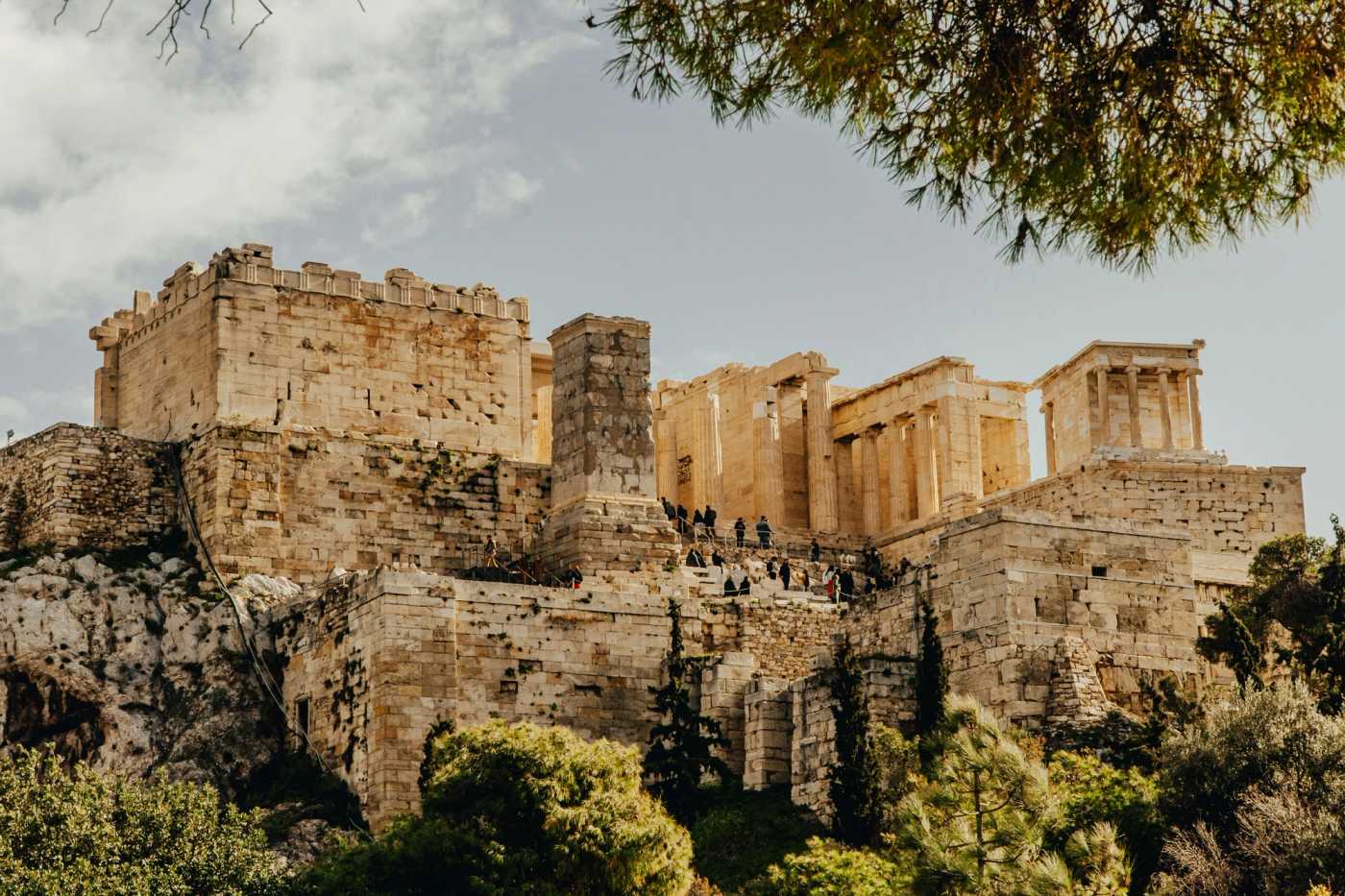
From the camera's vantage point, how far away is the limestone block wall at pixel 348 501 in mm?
38000

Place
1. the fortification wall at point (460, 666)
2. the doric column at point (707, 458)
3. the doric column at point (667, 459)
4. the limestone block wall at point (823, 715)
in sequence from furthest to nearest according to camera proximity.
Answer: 1. the doric column at point (667, 459)
2. the doric column at point (707, 458)
3. the fortification wall at point (460, 666)
4. the limestone block wall at point (823, 715)

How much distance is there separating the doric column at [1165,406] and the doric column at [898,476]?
6.20 m

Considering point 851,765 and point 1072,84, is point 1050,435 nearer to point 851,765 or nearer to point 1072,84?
point 851,765

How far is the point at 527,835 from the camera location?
2753 centimetres

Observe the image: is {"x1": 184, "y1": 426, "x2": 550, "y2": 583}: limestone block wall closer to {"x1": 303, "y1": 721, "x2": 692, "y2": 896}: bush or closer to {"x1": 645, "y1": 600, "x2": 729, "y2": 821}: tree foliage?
{"x1": 645, "y1": 600, "x2": 729, "y2": 821}: tree foliage

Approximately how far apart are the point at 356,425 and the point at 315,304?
2.22 metres

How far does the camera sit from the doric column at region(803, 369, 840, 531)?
174 ft

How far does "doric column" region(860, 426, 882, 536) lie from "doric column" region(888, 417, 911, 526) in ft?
1.00

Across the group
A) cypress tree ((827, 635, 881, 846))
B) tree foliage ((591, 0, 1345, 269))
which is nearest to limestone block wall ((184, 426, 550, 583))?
cypress tree ((827, 635, 881, 846))

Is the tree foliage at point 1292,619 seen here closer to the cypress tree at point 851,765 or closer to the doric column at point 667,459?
the cypress tree at point 851,765

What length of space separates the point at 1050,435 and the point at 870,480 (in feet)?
13.8

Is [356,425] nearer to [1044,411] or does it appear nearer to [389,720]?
[389,720]

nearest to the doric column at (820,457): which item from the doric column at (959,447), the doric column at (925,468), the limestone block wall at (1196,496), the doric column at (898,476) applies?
the doric column at (898,476)

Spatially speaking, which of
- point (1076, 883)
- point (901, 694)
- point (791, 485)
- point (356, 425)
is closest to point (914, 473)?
point (791, 485)
